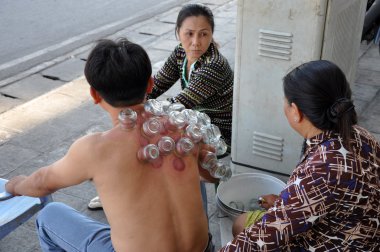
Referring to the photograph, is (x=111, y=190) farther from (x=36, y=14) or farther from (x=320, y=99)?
(x=36, y=14)

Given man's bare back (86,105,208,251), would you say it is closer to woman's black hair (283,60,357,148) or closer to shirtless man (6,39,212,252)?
shirtless man (6,39,212,252)

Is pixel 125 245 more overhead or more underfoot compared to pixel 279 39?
more underfoot

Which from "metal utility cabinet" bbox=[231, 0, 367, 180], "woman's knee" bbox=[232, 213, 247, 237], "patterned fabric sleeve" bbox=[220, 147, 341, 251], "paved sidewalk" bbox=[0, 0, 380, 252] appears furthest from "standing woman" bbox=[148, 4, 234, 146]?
"patterned fabric sleeve" bbox=[220, 147, 341, 251]

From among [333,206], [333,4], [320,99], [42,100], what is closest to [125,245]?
[333,206]

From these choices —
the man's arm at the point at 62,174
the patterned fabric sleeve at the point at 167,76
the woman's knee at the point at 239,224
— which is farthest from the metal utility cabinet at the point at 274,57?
the man's arm at the point at 62,174

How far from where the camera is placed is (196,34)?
2723 mm

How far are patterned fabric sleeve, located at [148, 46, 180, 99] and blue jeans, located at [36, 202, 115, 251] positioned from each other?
1.21 m

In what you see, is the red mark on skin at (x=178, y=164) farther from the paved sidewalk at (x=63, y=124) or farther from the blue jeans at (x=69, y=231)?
the paved sidewalk at (x=63, y=124)

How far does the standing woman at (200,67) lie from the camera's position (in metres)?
2.64

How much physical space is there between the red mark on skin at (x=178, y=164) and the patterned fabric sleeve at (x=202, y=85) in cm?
95

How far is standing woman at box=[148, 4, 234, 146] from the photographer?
104 inches

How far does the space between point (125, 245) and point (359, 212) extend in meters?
0.80

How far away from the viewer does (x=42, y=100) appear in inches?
177

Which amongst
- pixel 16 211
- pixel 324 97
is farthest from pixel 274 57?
pixel 16 211
